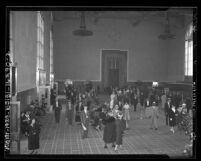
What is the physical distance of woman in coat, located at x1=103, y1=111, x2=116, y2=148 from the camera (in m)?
7.09

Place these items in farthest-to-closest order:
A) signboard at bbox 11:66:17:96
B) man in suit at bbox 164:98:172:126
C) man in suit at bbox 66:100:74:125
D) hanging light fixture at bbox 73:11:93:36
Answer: hanging light fixture at bbox 73:11:93:36 → man in suit at bbox 164:98:172:126 → man in suit at bbox 66:100:74:125 → signboard at bbox 11:66:17:96

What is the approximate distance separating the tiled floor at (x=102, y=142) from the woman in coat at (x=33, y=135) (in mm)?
165

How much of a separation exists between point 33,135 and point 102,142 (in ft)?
6.95

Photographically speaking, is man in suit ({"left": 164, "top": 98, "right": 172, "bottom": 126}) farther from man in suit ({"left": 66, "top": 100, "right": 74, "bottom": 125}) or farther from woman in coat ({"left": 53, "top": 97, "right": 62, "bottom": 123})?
woman in coat ({"left": 53, "top": 97, "right": 62, "bottom": 123})

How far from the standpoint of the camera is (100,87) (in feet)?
31.1

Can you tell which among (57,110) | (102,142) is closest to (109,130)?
(102,142)

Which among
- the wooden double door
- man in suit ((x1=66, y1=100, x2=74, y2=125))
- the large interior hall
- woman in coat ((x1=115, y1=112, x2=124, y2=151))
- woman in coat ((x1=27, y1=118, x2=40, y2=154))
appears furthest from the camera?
the wooden double door

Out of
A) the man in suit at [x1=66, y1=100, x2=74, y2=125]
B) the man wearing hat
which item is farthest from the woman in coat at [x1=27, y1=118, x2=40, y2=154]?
the man wearing hat

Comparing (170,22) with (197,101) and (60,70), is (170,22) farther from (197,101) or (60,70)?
(60,70)

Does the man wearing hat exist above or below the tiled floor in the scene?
above

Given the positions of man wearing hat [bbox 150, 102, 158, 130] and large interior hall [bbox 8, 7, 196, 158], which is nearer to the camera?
large interior hall [bbox 8, 7, 196, 158]

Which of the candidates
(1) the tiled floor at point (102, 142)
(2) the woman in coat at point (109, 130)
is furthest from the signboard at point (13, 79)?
(2) the woman in coat at point (109, 130)

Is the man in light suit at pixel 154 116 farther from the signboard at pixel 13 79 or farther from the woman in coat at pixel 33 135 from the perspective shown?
the signboard at pixel 13 79

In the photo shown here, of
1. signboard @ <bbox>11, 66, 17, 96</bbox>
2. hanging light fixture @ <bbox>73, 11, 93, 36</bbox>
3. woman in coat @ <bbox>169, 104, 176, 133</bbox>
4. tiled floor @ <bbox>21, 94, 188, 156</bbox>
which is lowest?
tiled floor @ <bbox>21, 94, 188, 156</bbox>
